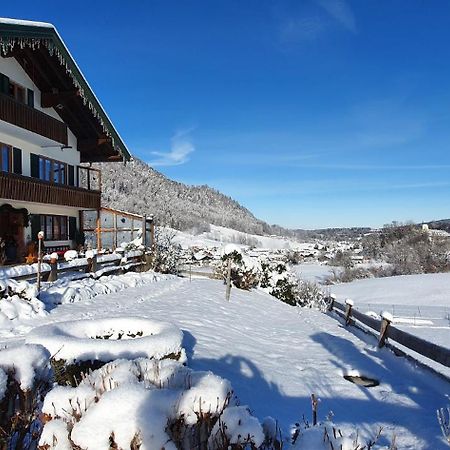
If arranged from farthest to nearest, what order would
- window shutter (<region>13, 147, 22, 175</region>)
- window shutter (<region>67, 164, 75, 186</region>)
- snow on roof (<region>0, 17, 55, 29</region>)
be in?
window shutter (<region>67, 164, 75, 186</region>), window shutter (<region>13, 147, 22, 175</region>), snow on roof (<region>0, 17, 55, 29</region>)

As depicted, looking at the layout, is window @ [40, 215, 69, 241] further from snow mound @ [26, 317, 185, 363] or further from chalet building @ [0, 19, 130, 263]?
snow mound @ [26, 317, 185, 363]

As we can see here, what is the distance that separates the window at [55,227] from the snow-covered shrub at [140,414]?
18528mm

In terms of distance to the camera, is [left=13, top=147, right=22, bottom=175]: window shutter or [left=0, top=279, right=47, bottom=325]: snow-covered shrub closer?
[left=0, top=279, right=47, bottom=325]: snow-covered shrub

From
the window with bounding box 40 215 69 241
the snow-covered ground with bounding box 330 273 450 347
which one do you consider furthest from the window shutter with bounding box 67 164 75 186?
the snow-covered ground with bounding box 330 273 450 347

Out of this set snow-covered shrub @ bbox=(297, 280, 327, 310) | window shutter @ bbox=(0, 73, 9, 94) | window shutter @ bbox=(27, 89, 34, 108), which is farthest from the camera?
snow-covered shrub @ bbox=(297, 280, 327, 310)

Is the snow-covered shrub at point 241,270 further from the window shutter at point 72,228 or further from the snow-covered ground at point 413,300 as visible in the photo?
the window shutter at point 72,228

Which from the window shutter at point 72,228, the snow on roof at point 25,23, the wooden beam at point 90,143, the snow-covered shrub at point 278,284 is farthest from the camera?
the snow-covered shrub at point 278,284

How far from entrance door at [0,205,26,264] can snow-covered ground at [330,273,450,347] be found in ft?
57.0

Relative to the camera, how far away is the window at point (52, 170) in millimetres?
19825

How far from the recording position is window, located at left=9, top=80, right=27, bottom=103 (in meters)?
17.5

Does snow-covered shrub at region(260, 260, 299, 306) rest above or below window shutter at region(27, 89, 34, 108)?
below

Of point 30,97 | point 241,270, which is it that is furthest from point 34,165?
point 241,270

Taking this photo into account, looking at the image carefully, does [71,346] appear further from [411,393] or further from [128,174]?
[128,174]

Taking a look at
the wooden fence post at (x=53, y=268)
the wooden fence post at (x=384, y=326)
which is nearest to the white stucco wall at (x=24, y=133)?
the wooden fence post at (x=53, y=268)
